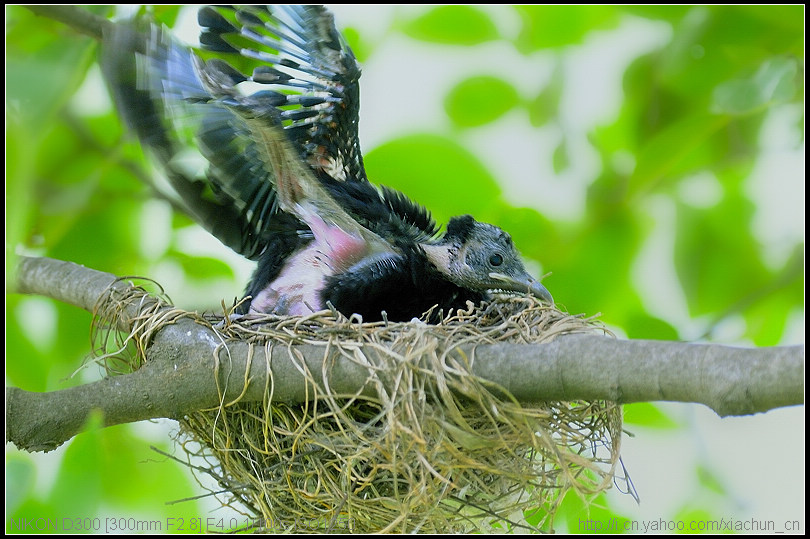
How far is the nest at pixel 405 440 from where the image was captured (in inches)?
44.3

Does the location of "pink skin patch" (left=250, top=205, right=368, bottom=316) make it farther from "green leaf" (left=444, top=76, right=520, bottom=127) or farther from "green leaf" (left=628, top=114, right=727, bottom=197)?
"green leaf" (left=628, top=114, right=727, bottom=197)

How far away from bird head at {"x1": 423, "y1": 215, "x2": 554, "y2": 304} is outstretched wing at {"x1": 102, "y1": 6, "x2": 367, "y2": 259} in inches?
10.4

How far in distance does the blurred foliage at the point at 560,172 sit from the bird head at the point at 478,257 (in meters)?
0.04

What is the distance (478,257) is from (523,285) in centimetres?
12

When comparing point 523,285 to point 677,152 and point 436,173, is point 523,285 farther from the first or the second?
point 677,152

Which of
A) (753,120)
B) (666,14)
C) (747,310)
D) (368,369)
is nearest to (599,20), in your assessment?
(666,14)

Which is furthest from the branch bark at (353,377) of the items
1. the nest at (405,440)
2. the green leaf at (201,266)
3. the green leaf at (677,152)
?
the green leaf at (677,152)

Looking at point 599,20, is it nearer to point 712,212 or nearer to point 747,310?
point 712,212

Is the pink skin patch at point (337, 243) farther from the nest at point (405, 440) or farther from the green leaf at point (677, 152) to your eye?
the green leaf at point (677, 152)

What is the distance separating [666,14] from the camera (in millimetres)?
1205

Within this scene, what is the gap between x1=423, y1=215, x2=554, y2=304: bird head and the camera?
5.35 feet

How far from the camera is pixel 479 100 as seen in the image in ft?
5.14

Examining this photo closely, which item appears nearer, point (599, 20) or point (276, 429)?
point (276, 429)

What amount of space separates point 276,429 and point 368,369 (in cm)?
21
